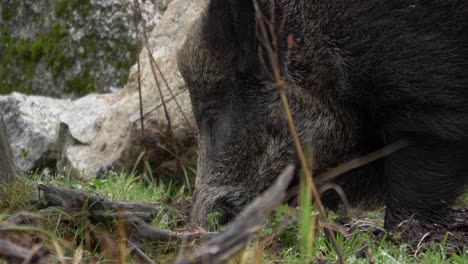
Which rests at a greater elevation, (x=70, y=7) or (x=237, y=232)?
(x=70, y=7)

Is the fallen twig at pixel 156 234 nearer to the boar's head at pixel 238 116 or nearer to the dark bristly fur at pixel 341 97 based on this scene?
the dark bristly fur at pixel 341 97

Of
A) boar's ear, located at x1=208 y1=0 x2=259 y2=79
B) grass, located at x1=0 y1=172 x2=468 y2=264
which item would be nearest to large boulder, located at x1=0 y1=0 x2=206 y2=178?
boar's ear, located at x1=208 y1=0 x2=259 y2=79

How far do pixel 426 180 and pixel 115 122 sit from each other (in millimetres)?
4023

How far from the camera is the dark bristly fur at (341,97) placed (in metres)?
4.23

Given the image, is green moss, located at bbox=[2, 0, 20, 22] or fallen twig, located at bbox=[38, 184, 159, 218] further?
green moss, located at bbox=[2, 0, 20, 22]

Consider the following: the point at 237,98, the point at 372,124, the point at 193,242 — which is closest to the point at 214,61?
the point at 237,98

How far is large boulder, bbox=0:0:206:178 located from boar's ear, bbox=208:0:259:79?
2.07 metres

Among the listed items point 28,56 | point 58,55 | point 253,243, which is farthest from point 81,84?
point 253,243

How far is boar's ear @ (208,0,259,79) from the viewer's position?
466 centimetres

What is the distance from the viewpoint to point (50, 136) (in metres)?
8.09

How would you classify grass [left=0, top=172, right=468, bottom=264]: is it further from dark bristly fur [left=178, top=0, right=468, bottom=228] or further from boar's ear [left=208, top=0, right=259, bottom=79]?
boar's ear [left=208, top=0, right=259, bottom=79]

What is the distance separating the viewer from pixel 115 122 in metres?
7.81

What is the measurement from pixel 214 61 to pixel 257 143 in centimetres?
58

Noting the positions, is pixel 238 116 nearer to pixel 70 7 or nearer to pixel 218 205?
pixel 218 205
